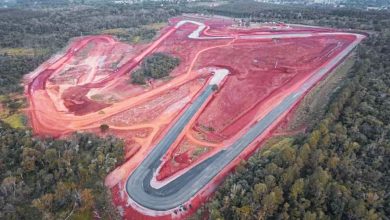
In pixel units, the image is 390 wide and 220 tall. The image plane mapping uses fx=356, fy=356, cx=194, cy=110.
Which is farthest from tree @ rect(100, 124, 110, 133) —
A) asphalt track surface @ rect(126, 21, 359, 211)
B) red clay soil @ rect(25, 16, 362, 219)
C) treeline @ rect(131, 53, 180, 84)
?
treeline @ rect(131, 53, 180, 84)

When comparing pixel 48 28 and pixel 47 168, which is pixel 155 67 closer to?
pixel 47 168

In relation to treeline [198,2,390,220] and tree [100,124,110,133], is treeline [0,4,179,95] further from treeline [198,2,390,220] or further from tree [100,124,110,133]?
treeline [198,2,390,220]

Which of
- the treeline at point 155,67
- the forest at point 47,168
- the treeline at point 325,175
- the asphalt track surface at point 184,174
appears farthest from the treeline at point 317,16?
the forest at point 47,168

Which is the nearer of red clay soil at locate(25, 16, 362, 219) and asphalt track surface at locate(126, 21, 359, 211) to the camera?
asphalt track surface at locate(126, 21, 359, 211)

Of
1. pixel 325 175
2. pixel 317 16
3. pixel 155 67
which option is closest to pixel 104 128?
pixel 155 67

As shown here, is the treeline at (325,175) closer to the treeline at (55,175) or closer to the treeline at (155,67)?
the treeline at (55,175)

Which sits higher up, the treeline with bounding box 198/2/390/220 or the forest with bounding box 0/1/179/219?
the treeline with bounding box 198/2/390/220
